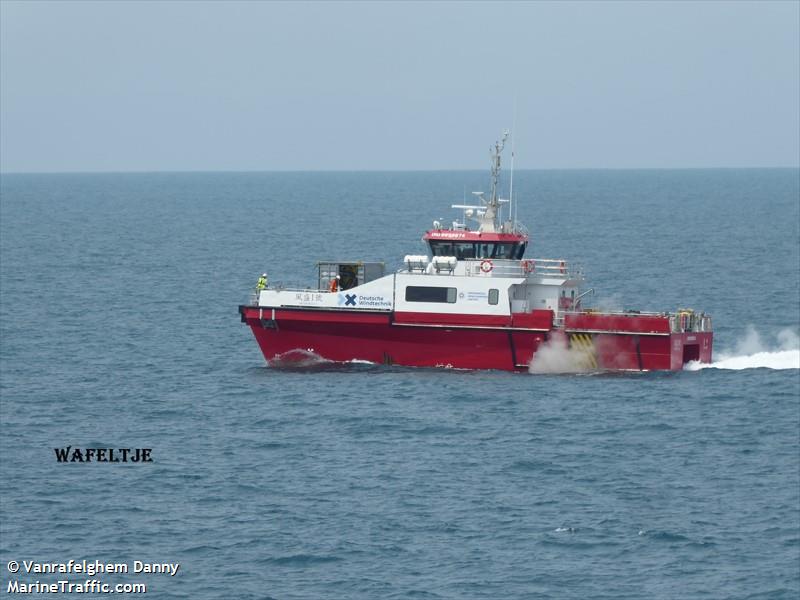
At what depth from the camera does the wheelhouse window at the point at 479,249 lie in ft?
173

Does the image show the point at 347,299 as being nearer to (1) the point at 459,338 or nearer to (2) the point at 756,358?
(1) the point at 459,338

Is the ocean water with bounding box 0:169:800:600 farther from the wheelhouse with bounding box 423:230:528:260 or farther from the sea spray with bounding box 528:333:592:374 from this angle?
the wheelhouse with bounding box 423:230:528:260

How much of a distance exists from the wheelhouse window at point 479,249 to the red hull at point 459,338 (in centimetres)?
237

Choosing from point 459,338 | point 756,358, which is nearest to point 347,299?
point 459,338

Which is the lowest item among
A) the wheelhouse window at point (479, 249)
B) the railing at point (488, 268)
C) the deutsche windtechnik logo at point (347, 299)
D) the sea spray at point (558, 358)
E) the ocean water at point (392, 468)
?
the ocean water at point (392, 468)

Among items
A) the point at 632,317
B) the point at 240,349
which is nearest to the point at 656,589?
the point at 632,317

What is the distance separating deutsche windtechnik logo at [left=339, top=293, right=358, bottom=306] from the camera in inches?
2061

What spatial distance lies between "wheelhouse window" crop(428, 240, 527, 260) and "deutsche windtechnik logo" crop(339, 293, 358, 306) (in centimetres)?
329

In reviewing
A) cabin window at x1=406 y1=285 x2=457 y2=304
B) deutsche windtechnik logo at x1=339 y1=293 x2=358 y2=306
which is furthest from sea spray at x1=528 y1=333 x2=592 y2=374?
deutsche windtechnik logo at x1=339 y1=293 x2=358 y2=306

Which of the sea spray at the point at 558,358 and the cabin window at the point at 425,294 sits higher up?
the cabin window at the point at 425,294

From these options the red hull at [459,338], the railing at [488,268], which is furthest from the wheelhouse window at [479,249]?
the red hull at [459,338]

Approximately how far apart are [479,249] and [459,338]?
315cm

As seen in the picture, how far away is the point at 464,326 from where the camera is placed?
5169 cm

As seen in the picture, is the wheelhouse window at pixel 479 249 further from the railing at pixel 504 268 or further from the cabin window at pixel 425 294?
the cabin window at pixel 425 294
